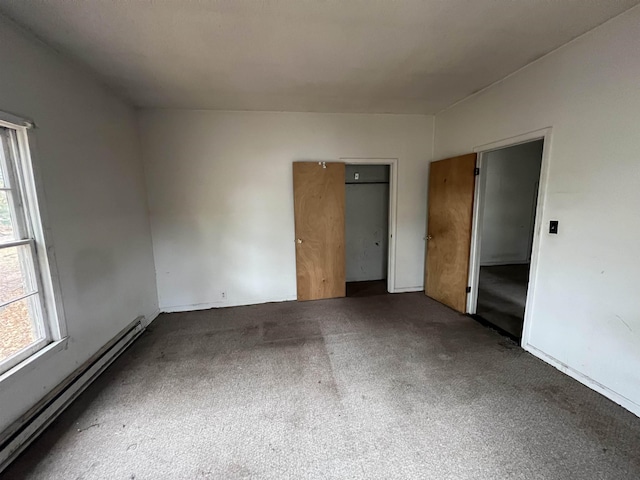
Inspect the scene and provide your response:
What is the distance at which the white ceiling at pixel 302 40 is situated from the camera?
5.11 ft

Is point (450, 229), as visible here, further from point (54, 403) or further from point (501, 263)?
point (54, 403)

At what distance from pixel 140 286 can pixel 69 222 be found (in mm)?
1195

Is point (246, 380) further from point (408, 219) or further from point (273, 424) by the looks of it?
point (408, 219)

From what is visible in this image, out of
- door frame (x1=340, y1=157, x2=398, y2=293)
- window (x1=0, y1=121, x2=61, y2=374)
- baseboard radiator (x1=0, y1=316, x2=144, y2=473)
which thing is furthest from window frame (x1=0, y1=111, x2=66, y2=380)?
door frame (x1=340, y1=157, x2=398, y2=293)

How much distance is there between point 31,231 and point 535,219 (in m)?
3.74

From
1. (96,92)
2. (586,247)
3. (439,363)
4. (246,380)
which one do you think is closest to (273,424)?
(246,380)

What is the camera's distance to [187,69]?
225 cm

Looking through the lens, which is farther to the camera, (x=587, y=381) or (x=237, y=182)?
(x=237, y=182)

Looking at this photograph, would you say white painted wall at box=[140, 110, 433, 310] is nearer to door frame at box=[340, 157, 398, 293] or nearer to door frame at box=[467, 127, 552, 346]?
door frame at box=[340, 157, 398, 293]

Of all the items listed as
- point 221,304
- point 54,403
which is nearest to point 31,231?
point 54,403

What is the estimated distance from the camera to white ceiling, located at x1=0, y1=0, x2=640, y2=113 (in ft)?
5.11

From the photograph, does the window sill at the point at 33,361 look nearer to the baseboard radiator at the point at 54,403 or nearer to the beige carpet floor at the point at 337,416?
the baseboard radiator at the point at 54,403

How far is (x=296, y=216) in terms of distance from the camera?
11.6ft

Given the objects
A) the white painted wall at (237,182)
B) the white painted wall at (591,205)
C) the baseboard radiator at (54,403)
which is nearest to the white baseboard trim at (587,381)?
the white painted wall at (591,205)
